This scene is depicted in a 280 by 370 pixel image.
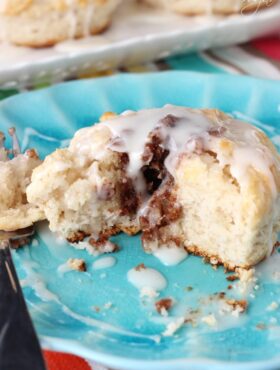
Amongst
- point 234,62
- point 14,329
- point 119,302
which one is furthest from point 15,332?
point 234,62

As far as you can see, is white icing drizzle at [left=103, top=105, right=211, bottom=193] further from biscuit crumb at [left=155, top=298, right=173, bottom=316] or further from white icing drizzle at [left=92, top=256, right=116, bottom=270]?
biscuit crumb at [left=155, top=298, right=173, bottom=316]

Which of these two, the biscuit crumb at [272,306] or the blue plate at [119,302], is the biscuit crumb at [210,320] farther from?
the biscuit crumb at [272,306]

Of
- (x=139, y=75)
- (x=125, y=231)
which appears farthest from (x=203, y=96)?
(x=125, y=231)

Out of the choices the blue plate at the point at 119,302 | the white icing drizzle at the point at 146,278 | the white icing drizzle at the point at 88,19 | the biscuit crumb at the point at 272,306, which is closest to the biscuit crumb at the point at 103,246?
the blue plate at the point at 119,302

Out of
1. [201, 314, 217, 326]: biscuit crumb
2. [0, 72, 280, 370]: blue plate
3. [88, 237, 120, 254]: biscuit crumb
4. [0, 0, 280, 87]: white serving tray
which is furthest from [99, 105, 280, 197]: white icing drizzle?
[0, 0, 280, 87]: white serving tray

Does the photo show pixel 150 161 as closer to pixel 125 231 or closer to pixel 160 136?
pixel 160 136

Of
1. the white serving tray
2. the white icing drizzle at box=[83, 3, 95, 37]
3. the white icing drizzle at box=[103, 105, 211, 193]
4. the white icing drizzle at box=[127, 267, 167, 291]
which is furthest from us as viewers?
the white icing drizzle at box=[83, 3, 95, 37]
